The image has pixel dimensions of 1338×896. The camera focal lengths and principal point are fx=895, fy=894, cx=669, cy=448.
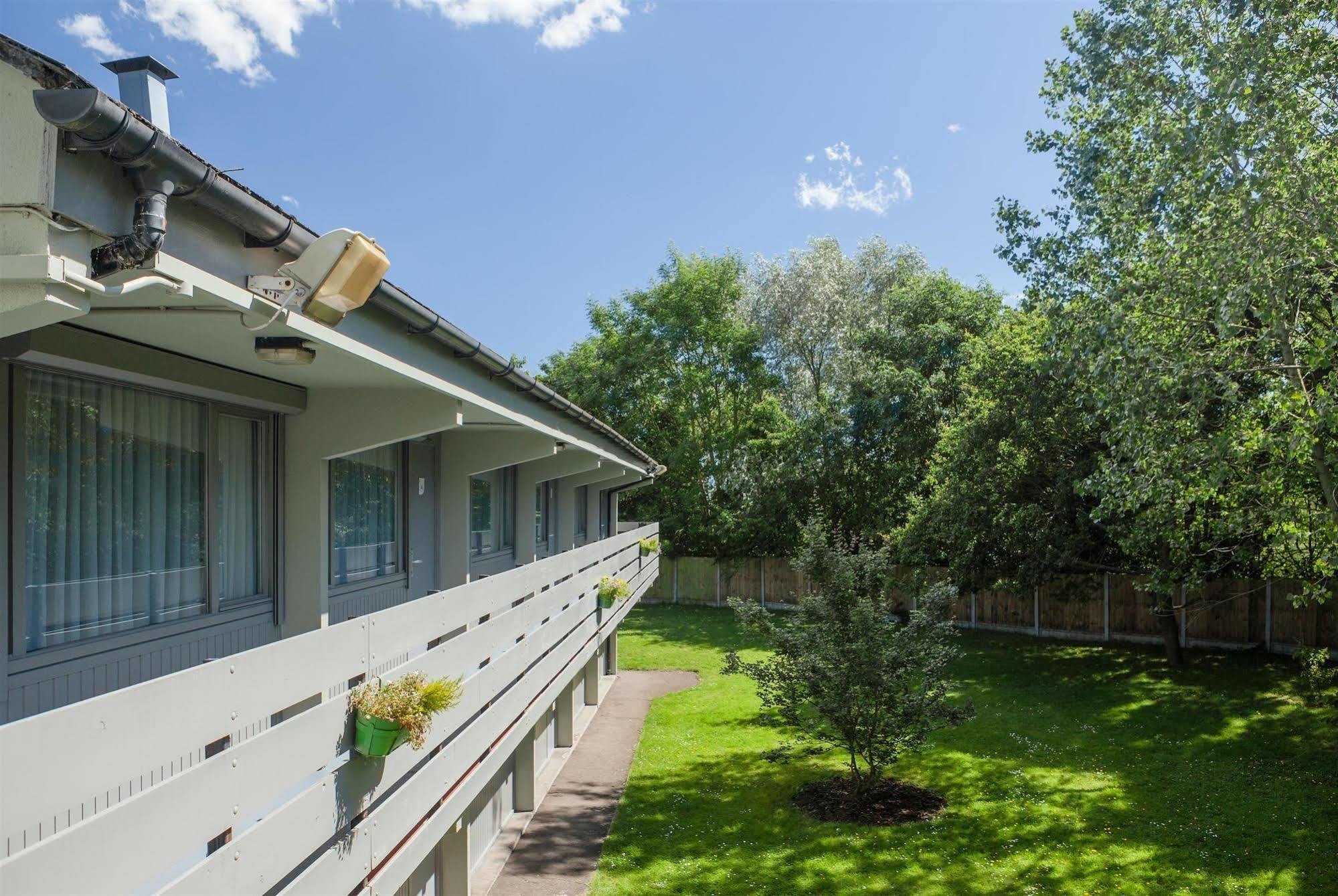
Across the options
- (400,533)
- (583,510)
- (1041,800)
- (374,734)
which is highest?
(400,533)

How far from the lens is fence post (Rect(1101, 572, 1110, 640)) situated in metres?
21.8

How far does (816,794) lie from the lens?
469 inches

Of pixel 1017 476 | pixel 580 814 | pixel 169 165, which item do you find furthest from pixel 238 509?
pixel 1017 476

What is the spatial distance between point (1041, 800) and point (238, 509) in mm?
10546

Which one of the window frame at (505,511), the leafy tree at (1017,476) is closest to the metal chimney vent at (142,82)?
the window frame at (505,511)

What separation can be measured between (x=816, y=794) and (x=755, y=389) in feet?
78.5

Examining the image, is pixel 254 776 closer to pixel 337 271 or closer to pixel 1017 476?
pixel 337 271

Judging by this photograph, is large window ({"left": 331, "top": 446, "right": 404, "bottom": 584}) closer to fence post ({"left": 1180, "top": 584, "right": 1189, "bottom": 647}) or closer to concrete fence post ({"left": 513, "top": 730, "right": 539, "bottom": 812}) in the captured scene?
concrete fence post ({"left": 513, "top": 730, "right": 539, "bottom": 812})

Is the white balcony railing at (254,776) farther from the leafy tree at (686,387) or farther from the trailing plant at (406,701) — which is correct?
the leafy tree at (686,387)

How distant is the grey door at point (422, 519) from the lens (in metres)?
8.42

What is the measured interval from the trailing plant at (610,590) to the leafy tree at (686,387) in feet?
62.9

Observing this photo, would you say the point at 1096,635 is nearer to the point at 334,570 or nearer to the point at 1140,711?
the point at 1140,711

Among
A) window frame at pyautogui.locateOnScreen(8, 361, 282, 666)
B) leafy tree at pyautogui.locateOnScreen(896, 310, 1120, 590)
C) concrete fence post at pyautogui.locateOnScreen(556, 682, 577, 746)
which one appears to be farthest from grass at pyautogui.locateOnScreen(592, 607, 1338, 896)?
window frame at pyautogui.locateOnScreen(8, 361, 282, 666)

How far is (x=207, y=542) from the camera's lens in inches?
206
